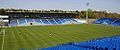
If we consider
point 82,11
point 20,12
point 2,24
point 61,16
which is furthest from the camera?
point 82,11

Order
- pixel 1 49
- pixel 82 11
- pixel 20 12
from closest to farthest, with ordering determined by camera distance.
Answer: pixel 1 49 → pixel 20 12 → pixel 82 11

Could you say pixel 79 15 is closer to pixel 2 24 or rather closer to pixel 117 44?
pixel 2 24

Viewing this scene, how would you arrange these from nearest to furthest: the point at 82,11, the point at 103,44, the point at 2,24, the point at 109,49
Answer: the point at 109,49
the point at 103,44
the point at 2,24
the point at 82,11

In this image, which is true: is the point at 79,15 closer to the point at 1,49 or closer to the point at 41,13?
the point at 41,13

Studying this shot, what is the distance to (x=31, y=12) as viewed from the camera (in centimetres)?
10188

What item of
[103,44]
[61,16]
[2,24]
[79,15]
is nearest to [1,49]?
[103,44]

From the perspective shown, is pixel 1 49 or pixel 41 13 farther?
pixel 41 13

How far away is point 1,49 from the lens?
112 ft

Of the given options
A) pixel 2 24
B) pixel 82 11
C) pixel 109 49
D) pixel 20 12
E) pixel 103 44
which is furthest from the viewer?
pixel 82 11

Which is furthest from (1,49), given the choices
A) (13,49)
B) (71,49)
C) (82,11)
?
(82,11)

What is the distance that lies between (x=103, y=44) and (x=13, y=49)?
14.7m

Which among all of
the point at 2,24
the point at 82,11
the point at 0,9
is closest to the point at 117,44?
the point at 2,24

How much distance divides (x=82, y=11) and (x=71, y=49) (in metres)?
97.4

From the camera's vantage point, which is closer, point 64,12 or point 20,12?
point 20,12
